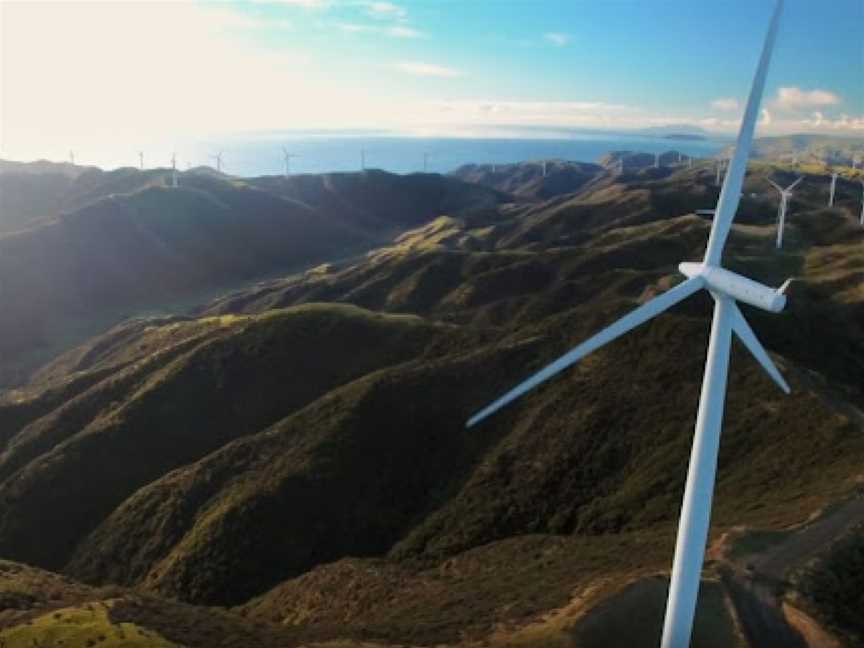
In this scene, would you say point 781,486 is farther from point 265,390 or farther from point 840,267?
point 840,267

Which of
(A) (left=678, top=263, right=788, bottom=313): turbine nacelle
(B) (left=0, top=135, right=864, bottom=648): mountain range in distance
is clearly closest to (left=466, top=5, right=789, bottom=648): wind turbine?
(A) (left=678, top=263, right=788, bottom=313): turbine nacelle

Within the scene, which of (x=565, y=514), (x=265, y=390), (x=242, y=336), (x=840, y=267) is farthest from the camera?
(x=840, y=267)

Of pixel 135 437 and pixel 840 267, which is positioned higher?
pixel 840 267

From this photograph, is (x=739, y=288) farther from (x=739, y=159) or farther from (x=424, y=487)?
(x=424, y=487)

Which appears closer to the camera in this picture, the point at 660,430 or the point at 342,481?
the point at 660,430

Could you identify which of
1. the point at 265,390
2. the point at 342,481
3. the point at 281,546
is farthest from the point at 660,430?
the point at 265,390

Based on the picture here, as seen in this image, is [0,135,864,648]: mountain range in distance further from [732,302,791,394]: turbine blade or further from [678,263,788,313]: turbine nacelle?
[678,263,788,313]: turbine nacelle

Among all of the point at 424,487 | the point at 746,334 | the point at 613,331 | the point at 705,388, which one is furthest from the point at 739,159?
the point at 424,487
